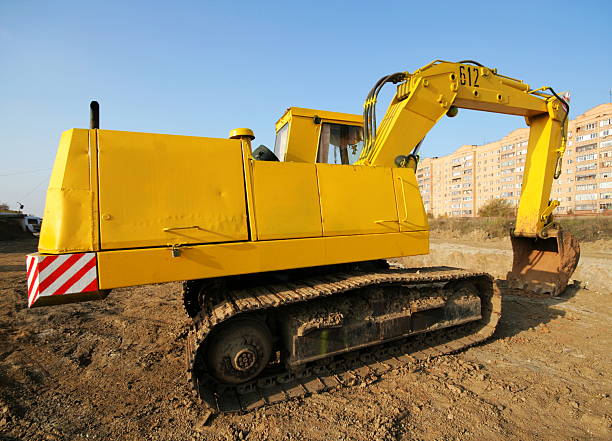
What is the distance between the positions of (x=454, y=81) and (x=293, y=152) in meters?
2.87

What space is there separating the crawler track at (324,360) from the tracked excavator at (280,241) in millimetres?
19

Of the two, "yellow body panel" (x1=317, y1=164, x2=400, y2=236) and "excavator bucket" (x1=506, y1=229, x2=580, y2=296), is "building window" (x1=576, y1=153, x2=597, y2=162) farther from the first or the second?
"yellow body panel" (x1=317, y1=164, x2=400, y2=236)

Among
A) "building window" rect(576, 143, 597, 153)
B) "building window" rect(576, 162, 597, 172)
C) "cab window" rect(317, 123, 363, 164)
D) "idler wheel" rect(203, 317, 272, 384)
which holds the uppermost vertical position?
"building window" rect(576, 143, 597, 153)

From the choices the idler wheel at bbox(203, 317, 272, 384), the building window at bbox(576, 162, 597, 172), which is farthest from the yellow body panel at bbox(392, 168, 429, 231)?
the building window at bbox(576, 162, 597, 172)

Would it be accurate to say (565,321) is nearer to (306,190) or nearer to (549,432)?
(549,432)

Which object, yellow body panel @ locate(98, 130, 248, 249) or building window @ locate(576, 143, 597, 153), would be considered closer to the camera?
yellow body panel @ locate(98, 130, 248, 249)

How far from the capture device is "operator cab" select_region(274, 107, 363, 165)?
419 centimetres

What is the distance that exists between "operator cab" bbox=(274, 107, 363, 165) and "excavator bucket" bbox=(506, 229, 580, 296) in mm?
4936

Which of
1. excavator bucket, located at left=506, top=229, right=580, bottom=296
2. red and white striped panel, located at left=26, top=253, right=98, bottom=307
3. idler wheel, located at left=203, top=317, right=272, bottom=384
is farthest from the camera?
excavator bucket, located at left=506, top=229, right=580, bottom=296

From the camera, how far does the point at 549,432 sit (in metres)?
2.83

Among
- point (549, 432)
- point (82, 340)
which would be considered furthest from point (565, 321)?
point (82, 340)

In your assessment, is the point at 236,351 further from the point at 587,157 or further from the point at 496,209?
the point at 587,157

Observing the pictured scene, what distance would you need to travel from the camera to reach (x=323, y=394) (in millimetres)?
3438

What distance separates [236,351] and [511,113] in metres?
6.41
